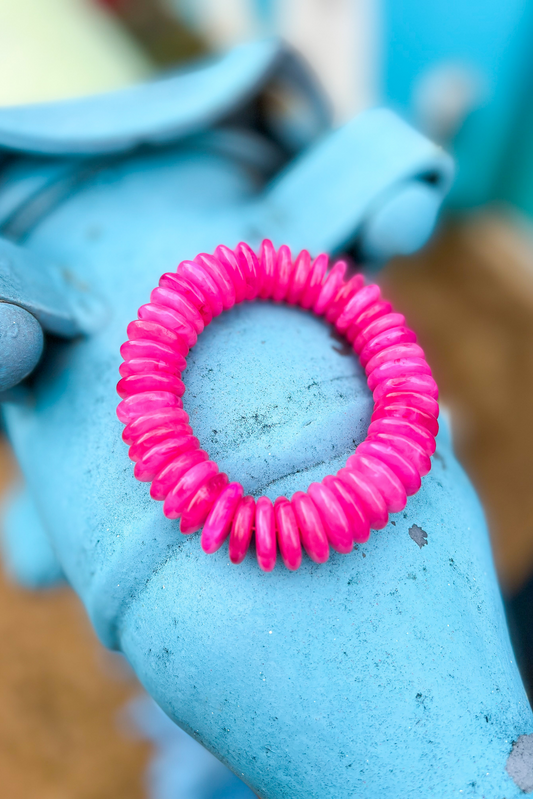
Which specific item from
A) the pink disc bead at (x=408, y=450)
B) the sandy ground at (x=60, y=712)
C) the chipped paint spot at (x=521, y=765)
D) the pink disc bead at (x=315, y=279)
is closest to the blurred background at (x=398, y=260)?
the sandy ground at (x=60, y=712)

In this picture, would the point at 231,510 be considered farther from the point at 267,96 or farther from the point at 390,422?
the point at 267,96

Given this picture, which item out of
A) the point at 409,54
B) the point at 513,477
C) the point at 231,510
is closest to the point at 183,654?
the point at 231,510

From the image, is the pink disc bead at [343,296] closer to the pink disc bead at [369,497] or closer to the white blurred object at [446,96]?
the pink disc bead at [369,497]

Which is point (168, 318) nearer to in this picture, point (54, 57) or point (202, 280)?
point (202, 280)

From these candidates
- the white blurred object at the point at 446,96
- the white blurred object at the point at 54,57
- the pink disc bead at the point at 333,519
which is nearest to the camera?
the pink disc bead at the point at 333,519

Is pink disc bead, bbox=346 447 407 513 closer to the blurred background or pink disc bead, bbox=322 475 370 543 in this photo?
pink disc bead, bbox=322 475 370 543
